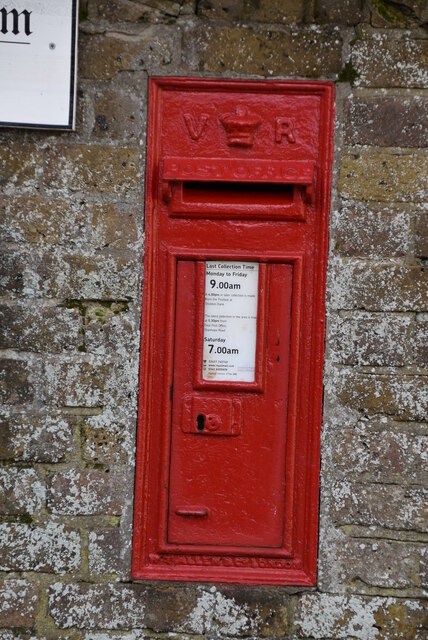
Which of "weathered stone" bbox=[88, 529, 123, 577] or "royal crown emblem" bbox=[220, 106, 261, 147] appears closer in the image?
"royal crown emblem" bbox=[220, 106, 261, 147]

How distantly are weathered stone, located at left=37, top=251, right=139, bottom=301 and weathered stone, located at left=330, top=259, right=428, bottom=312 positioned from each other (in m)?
0.62

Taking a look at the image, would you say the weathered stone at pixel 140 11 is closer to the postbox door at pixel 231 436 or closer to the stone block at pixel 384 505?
the postbox door at pixel 231 436

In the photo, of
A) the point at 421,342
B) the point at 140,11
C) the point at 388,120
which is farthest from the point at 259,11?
the point at 421,342

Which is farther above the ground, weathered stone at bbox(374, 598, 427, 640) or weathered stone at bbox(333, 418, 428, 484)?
weathered stone at bbox(333, 418, 428, 484)

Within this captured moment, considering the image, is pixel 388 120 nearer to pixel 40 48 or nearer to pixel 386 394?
pixel 386 394

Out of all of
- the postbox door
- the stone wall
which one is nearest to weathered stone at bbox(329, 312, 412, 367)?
the stone wall

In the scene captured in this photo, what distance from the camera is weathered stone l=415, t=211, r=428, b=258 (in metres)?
1.94

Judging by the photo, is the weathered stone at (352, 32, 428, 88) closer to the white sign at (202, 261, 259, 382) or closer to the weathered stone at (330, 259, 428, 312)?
the weathered stone at (330, 259, 428, 312)

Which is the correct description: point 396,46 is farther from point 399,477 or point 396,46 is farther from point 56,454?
point 56,454

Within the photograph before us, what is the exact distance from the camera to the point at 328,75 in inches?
75.6

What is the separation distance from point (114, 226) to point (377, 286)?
0.82 meters

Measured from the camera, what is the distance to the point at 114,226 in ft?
6.42

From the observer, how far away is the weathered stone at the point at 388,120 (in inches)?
75.4

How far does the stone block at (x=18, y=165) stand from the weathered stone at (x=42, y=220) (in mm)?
44
